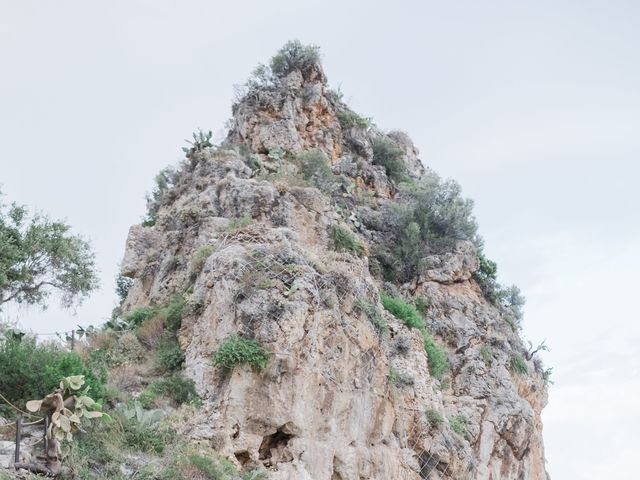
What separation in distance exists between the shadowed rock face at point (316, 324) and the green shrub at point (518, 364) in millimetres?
237

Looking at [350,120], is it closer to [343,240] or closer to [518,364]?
[343,240]

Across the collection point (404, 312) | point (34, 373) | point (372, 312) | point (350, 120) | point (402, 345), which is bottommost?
point (34, 373)

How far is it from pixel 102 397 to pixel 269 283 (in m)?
4.56

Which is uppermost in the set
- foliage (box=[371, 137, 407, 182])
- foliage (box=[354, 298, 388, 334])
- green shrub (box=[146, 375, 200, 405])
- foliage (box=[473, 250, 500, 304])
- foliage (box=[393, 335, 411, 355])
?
foliage (box=[371, 137, 407, 182])

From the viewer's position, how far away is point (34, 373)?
15.5 m

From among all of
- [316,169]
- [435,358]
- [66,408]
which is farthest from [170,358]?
[316,169]

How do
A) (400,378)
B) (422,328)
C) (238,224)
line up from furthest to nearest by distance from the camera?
(422,328) < (400,378) < (238,224)

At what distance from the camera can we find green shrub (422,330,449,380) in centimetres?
2356

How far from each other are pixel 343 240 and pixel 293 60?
569 inches

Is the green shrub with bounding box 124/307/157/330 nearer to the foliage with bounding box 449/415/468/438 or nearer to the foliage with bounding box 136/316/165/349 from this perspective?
the foliage with bounding box 136/316/165/349

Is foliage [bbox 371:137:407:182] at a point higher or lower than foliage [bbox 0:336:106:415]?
higher

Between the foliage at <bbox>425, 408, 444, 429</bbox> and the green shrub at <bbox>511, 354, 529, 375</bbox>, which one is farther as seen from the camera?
the green shrub at <bbox>511, 354, 529, 375</bbox>

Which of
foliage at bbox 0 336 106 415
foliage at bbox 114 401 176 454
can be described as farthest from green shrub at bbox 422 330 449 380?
foliage at bbox 0 336 106 415

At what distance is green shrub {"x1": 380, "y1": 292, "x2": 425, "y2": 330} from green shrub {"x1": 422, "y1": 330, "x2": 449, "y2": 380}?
48cm
